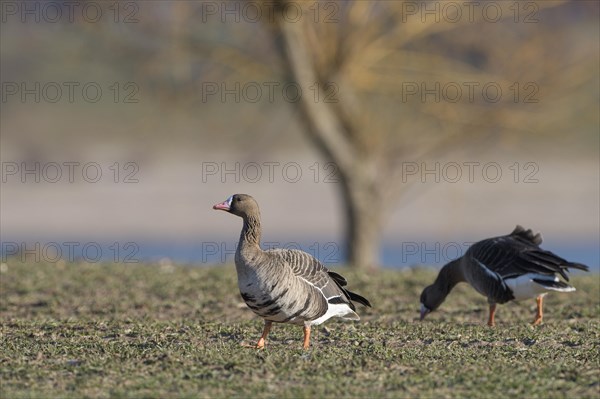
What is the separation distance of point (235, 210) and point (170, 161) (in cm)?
4829

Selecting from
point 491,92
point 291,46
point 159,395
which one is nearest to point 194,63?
point 291,46

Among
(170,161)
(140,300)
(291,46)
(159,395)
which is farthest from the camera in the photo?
(170,161)

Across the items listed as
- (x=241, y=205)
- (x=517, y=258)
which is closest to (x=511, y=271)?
(x=517, y=258)

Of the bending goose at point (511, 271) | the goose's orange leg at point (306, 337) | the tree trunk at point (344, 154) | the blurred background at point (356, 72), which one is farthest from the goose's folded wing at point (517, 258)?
the blurred background at point (356, 72)

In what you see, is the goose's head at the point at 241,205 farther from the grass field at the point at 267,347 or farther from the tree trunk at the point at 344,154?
the tree trunk at the point at 344,154

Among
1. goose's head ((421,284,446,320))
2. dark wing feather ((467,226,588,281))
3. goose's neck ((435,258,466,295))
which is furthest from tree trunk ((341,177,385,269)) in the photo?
dark wing feather ((467,226,588,281))

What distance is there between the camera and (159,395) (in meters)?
7.50

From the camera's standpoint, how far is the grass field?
7777 millimetres

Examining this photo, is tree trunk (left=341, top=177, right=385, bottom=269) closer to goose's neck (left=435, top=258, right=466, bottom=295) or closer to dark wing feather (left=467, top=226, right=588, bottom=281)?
goose's neck (left=435, top=258, right=466, bottom=295)

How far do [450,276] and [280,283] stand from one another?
13.0 feet

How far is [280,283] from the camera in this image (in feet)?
29.8

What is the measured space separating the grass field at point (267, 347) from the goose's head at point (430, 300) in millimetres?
121

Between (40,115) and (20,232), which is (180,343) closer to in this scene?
(20,232)

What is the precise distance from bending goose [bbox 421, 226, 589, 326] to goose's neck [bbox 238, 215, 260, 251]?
3163 mm
